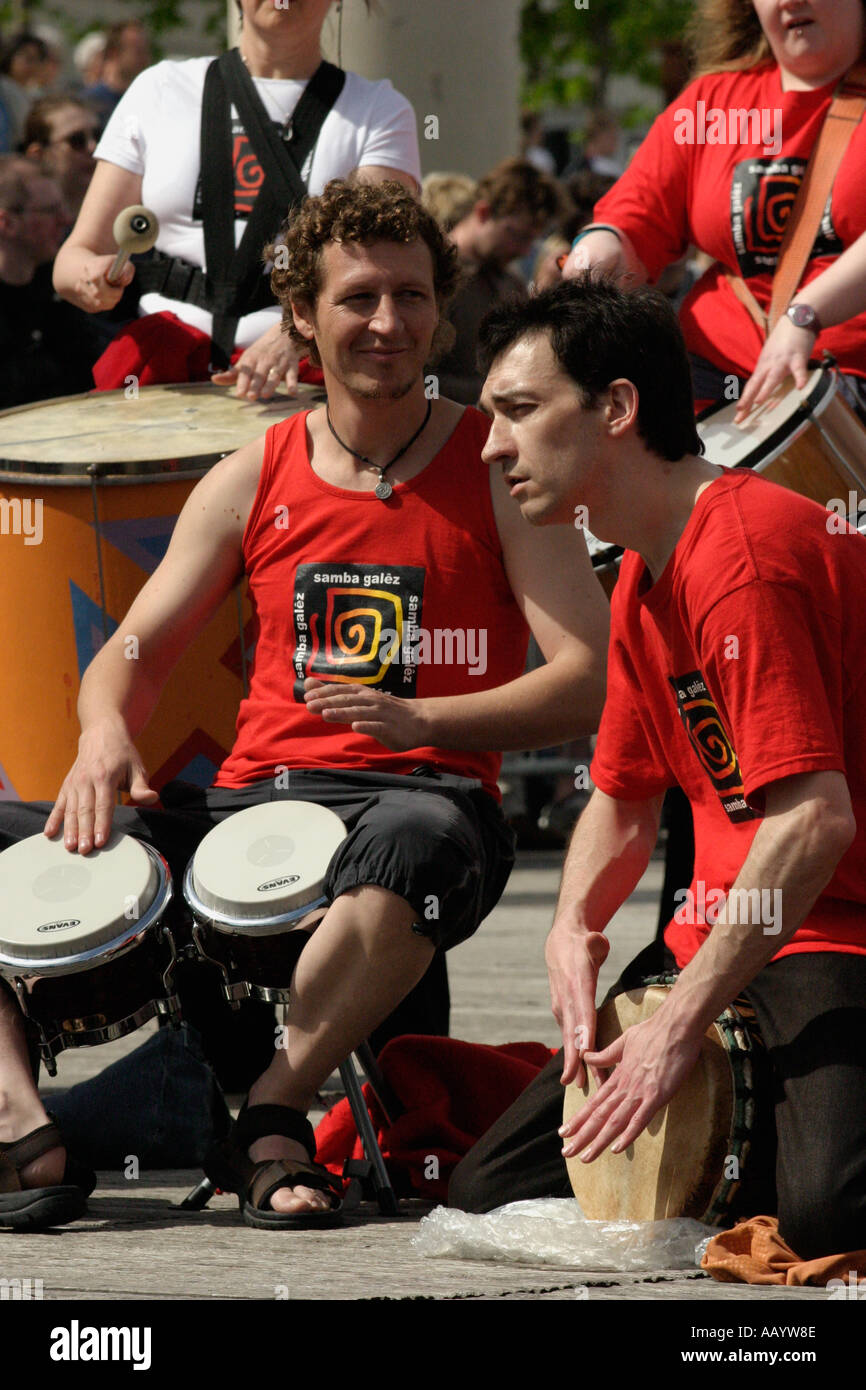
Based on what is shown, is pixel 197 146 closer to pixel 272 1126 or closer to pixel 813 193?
pixel 813 193

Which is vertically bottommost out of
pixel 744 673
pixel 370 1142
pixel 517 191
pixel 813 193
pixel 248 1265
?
pixel 370 1142

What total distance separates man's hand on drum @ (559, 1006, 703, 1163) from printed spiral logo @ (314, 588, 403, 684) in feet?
3.40

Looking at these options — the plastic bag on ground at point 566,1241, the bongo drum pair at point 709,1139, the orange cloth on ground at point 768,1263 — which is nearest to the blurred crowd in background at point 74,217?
the bongo drum pair at point 709,1139

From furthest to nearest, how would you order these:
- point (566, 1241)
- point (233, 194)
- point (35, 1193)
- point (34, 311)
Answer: point (34, 311) → point (233, 194) → point (35, 1193) → point (566, 1241)

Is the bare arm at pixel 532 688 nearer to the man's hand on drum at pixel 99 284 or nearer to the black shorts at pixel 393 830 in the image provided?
the black shorts at pixel 393 830

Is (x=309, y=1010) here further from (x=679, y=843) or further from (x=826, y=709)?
(x=679, y=843)

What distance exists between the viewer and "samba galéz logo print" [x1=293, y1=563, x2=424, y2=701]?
3801 mm

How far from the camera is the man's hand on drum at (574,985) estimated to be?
3.15 meters

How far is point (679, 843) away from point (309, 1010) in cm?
133

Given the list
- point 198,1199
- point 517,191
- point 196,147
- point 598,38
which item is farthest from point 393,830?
point 598,38

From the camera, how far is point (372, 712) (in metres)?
3.56

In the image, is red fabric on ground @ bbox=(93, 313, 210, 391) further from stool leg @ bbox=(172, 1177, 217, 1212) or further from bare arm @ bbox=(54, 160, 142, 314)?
stool leg @ bbox=(172, 1177, 217, 1212)

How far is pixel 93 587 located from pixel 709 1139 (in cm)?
185

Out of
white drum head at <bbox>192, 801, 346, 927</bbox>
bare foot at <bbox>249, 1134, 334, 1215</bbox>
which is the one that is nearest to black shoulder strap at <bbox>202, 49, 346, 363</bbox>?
white drum head at <bbox>192, 801, 346, 927</bbox>
